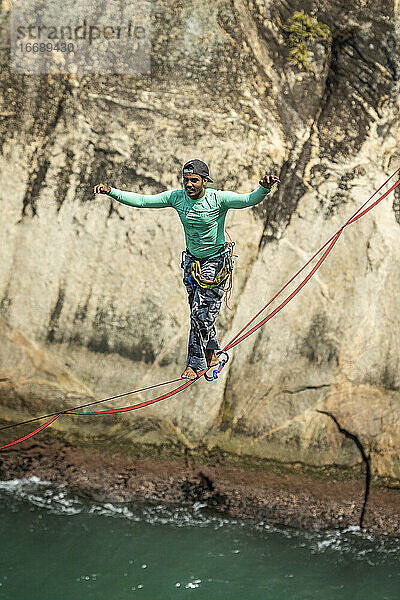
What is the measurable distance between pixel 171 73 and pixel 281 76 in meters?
1.15

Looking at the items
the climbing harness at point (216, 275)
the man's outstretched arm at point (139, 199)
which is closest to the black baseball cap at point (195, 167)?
the man's outstretched arm at point (139, 199)

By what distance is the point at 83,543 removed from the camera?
25.8ft

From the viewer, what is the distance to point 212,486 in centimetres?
870

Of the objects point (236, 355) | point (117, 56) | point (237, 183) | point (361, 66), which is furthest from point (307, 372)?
point (117, 56)

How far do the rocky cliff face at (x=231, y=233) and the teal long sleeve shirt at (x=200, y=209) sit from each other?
2.42m

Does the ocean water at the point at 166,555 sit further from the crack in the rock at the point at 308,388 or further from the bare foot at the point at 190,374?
the bare foot at the point at 190,374

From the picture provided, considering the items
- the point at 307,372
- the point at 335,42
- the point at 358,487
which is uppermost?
the point at 335,42

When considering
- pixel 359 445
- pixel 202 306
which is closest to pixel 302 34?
pixel 202 306

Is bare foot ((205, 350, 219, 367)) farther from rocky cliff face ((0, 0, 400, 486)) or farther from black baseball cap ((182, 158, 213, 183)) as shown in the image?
rocky cliff face ((0, 0, 400, 486))

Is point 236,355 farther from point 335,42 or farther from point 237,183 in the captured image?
point 335,42

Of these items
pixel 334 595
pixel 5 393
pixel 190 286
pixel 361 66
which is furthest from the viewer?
pixel 5 393

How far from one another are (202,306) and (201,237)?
2.00 feet

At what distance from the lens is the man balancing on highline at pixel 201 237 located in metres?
5.79

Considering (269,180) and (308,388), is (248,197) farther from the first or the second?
(308,388)
